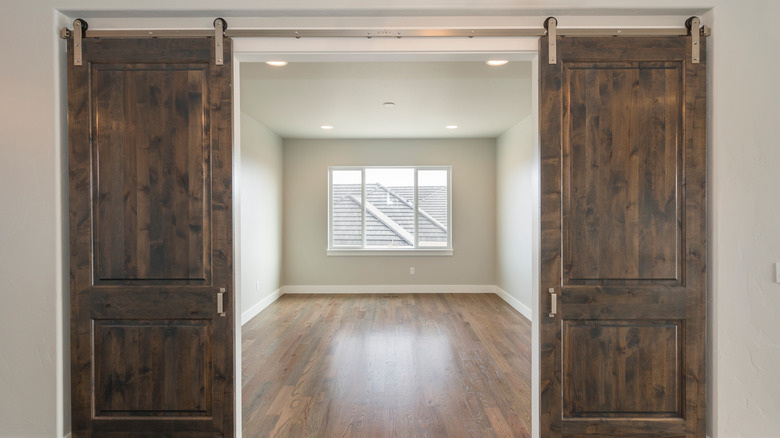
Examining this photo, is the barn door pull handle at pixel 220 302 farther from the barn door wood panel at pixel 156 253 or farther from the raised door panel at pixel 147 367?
the raised door panel at pixel 147 367

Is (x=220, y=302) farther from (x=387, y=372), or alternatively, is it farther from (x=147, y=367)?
(x=387, y=372)

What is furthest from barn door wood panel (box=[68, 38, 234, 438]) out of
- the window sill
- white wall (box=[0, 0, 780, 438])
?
the window sill

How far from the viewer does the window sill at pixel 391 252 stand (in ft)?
22.8

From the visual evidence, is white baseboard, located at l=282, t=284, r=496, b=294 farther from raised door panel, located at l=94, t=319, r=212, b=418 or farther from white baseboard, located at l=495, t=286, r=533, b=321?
raised door panel, located at l=94, t=319, r=212, b=418

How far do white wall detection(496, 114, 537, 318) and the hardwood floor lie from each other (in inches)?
17.5

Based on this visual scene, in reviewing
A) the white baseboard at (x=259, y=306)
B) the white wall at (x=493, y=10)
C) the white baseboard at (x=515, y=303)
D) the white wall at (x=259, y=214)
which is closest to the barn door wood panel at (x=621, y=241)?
the white wall at (x=493, y=10)

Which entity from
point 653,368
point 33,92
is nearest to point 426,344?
point 653,368

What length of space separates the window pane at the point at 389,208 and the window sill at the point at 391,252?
11cm

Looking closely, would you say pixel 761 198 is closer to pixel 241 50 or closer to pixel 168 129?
pixel 241 50

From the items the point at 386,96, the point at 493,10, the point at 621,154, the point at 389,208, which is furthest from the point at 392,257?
the point at 493,10

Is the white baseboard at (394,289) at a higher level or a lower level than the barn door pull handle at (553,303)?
lower

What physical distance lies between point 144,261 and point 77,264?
13.0 inches

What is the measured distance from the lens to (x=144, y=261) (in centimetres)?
217

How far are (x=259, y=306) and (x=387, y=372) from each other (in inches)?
113
